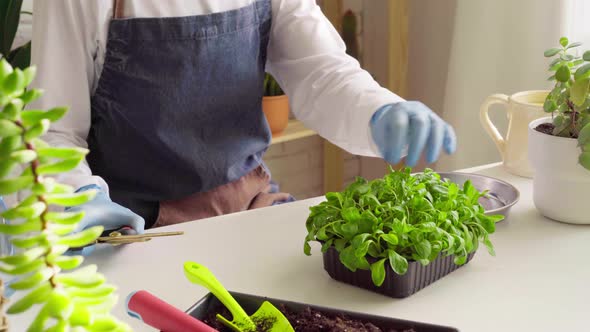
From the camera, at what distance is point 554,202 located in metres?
1.05

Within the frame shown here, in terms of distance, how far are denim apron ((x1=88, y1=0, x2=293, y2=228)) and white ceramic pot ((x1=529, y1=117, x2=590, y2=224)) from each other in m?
0.55

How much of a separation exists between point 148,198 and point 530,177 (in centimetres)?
66

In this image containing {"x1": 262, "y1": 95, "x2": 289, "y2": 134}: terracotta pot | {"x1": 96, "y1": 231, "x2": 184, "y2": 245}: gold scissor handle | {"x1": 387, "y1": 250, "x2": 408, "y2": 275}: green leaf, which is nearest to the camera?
{"x1": 387, "y1": 250, "x2": 408, "y2": 275}: green leaf

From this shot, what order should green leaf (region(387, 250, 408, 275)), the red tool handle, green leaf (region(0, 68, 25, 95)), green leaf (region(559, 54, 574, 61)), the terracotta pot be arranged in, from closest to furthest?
green leaf (region(0, 68, 25, 95))
the red tool handle
green leaf (region(387, 250, 408, 275))
green leaf (region(559, 54, 574, 61))
the terracotta pot

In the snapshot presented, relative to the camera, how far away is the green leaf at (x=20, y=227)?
346 mm

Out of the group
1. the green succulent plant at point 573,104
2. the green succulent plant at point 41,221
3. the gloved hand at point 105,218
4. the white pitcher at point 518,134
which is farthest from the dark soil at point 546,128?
the green succulent plant at point 41,221

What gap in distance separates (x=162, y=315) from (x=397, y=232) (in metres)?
0.27

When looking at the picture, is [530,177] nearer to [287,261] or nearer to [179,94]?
[287,261]

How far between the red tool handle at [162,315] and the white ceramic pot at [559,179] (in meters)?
0.56

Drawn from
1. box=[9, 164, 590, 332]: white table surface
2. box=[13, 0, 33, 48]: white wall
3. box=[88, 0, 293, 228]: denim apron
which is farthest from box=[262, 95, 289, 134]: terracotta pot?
box=[9, 164, 590, 332]: white table surface

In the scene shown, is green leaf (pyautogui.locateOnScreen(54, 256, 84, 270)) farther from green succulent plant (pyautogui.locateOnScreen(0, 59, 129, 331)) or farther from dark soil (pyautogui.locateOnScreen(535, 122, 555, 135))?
dark soil (pyautogui.locateOnScreen(535, 122, 555, 135))

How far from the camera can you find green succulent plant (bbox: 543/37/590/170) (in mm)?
990

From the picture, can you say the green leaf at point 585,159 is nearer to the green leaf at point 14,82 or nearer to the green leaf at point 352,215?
the green leaf at point 352,215

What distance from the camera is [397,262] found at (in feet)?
2.69
